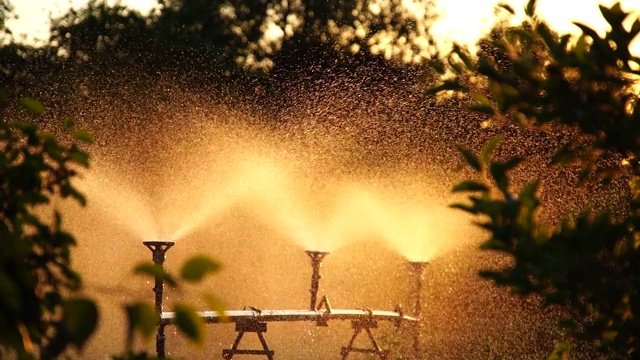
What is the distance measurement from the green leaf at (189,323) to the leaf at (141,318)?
0.05 meters

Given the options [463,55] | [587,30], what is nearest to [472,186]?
[587,30]

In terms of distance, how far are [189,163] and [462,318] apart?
343 inches

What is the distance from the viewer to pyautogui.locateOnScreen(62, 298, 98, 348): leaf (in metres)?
1.22

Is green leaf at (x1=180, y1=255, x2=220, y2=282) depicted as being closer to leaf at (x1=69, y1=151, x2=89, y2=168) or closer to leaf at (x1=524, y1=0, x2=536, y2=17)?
leaf at (x1=69, y1=151, x2=89, y2=168)

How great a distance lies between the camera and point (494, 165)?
210 centimetres

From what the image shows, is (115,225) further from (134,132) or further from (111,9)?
(111,9)

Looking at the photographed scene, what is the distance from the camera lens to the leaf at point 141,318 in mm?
1253

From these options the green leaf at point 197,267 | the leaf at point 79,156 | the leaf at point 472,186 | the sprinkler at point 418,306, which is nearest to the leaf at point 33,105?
the leaf at point 79,156

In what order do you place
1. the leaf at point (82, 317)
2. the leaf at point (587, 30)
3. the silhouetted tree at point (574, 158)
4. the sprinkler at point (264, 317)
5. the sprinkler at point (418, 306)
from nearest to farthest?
the leaf at point (82, 317), the silhouetted tree at point (574, 158), the leaf at point (587, 30), the sprinkler at point (264, 317), the sprinkler at point (418, 306)

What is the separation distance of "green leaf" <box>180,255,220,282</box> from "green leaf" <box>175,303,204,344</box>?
0.14 feet

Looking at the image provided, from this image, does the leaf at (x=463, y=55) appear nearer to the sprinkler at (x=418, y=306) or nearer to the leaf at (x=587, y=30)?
the leaf at (x=587, y=30)

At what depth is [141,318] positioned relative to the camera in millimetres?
1256

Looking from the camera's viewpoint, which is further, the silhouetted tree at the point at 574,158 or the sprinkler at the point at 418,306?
the sprinkler at the point at 418,306

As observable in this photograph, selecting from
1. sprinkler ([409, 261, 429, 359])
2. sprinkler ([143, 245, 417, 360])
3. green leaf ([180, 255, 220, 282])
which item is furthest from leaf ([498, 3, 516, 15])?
sprinkler ([409, 261, 429, 359])
